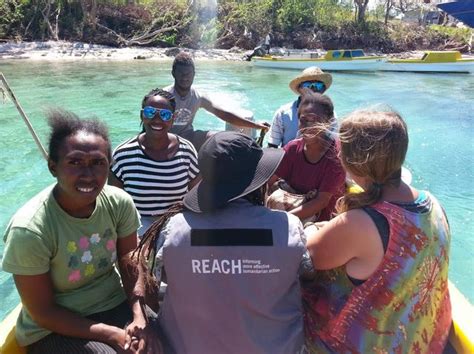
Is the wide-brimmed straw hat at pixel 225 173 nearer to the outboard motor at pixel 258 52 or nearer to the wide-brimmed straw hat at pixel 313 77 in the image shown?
the wide-brimmed straw hat at pixel 313 77

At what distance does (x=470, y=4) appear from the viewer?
5.14 m

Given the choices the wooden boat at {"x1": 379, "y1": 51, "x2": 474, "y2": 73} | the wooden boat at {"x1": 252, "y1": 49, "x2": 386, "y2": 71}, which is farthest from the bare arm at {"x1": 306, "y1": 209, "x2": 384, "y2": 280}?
the wooden boat at {"x1": 379, "y1": 51, "x2": 474, "y2": 73}

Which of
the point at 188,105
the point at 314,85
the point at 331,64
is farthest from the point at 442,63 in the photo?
the point at 188,105

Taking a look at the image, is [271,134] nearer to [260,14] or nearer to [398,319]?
[398,319]

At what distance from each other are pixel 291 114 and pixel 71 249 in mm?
2342

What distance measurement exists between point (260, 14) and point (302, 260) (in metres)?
24.5

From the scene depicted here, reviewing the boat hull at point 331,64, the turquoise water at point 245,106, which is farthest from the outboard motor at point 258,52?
the boat hull at point 331,64

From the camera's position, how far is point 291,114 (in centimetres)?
350

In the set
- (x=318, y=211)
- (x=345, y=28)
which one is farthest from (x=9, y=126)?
(x=345, y=28)

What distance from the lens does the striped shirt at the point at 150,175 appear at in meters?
2.43

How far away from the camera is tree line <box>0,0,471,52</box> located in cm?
2128

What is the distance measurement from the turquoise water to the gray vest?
25.3 inches

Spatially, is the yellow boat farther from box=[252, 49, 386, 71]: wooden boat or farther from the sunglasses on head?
box=[252, 49, 386, 71]: wooden boat

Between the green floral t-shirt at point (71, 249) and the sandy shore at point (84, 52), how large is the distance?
18021 millimetres
